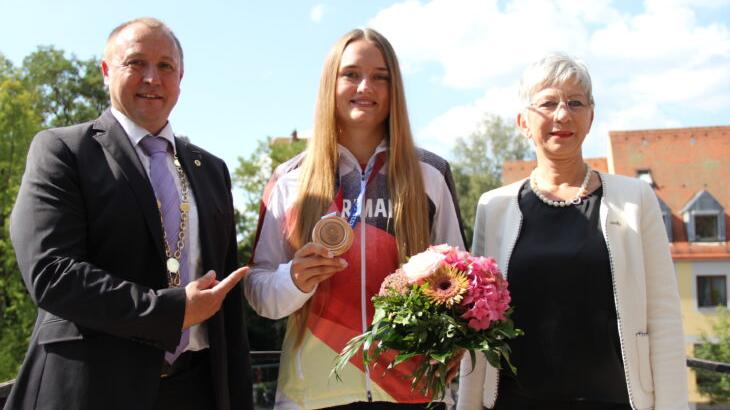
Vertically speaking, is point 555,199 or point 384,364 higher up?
point 555,199

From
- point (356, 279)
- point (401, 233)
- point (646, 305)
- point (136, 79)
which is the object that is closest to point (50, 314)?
point (136, 79)

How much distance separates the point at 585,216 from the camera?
3584 millimetres

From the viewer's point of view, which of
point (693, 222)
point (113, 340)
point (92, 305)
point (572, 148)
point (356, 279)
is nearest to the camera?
point (92, 305)

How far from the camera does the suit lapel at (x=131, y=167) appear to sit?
2893mm

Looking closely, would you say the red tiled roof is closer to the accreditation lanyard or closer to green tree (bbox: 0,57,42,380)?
green tree (bbox: 0,57,42,380)

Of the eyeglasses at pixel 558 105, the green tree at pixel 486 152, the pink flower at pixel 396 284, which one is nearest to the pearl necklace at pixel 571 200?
the eyeglasses at pixel 558 105

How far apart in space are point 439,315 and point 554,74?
1444mm

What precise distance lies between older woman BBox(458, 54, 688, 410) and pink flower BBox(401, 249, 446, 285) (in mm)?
726

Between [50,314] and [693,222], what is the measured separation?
36.5 metres

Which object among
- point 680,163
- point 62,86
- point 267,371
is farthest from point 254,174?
point 267,371

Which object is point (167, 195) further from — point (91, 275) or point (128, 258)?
point (91, 275)

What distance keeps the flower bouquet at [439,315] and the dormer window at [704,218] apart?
3547cm

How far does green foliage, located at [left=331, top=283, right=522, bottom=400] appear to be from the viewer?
2.89 meters

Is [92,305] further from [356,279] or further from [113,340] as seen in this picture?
[356,279]
